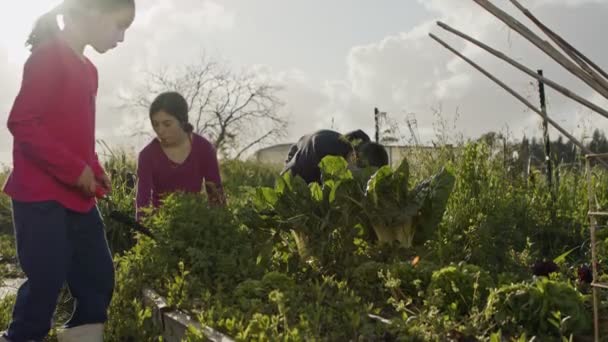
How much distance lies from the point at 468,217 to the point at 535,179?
1.93 meters

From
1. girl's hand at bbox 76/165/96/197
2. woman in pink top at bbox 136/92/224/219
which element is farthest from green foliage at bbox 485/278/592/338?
woman in pink top at bbox 136/92/224/219

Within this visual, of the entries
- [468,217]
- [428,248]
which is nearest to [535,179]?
[468,217]

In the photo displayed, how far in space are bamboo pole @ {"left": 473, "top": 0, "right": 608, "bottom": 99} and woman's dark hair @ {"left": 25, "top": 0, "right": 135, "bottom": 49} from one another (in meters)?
1.71

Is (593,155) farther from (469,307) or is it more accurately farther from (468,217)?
(468,217)

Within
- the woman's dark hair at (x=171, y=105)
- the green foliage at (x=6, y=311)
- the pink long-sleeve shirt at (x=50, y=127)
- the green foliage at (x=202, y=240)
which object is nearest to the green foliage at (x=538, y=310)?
the green foliage at (x=202, y=240)

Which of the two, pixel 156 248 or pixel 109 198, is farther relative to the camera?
pixel 109 198

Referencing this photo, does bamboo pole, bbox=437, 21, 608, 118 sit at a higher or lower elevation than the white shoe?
higher

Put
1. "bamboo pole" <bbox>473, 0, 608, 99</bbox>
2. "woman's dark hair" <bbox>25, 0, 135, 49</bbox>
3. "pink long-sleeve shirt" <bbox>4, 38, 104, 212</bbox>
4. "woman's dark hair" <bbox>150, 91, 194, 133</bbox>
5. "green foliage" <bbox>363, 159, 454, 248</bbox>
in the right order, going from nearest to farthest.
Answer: "bamboo pole" <bbox>473, 0, 608, 99</bbox>, "pink long-sleeve shirt" <bbox>4, 38, 104, 212</bbox>, "woman's dark hair" <bbox>25, 0, 135, 49</bbox>, "green foliage" <bbox>363, 159, 454, 248</bbox>, "woman's dark hair" <bbox>150, 91, 194, 133</bbox>

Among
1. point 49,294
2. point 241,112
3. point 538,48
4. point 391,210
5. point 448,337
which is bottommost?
point 448,337

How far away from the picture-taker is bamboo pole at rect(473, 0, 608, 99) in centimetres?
182

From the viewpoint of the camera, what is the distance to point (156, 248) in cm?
416

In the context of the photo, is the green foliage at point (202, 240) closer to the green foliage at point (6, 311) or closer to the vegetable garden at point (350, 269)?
the vegetable garden at point (350, 269)

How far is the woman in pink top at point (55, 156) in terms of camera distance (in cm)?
289

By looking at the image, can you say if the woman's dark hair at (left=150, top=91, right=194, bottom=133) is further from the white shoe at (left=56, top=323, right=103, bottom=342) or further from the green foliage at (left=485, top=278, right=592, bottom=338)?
the green foliage at (left=485, top=278, right=592, bottom=338)
